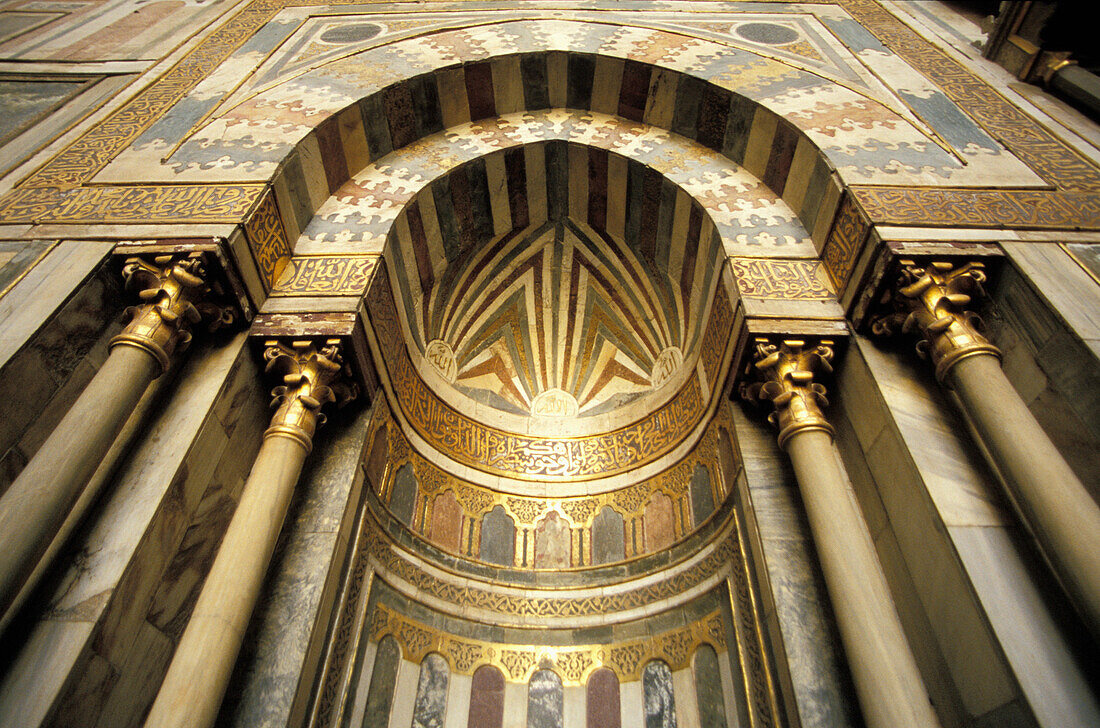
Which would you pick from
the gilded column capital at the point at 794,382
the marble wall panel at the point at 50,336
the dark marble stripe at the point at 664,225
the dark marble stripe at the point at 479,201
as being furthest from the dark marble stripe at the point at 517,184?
the marble wall panel at the point at 50,336

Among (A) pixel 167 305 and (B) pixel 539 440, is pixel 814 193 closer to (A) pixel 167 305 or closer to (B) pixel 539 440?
(B) pixel 539 440

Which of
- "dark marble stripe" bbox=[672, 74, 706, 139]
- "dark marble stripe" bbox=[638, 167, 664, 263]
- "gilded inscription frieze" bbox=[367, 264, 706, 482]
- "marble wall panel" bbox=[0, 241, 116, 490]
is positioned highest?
"dark marble stripe" bbox=[672, 74, 706, 139]

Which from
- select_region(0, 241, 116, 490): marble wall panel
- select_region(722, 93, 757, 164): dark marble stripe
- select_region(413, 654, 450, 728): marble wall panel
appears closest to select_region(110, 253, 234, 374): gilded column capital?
select_region(0, 241, 116, 490): marble wall panel

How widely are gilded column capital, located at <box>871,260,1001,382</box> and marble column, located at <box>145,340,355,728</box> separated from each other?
10.4 feet

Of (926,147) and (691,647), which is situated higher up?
(926,147)

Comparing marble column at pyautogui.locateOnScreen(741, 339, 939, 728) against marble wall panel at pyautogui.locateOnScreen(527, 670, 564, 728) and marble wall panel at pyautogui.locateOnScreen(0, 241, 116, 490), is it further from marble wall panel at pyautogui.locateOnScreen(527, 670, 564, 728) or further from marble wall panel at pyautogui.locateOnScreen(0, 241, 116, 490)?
marble wall panel at pyautogui.locateOnScreen(0, 241, 116, 490)

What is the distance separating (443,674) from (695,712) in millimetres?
1626

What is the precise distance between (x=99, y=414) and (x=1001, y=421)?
3913 millimetres

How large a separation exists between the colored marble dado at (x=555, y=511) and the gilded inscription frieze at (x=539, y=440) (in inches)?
8.6

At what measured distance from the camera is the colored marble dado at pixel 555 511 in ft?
14.9

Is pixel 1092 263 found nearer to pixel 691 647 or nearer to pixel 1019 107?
pixel 1019 107

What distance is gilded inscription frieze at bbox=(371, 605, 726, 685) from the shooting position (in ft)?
13.3

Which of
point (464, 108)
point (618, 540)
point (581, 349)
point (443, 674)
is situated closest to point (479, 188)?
point (464, 108)

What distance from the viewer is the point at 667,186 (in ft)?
16.9
